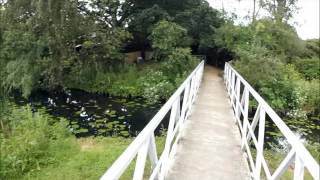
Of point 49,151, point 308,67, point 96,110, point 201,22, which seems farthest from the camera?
point 201,22

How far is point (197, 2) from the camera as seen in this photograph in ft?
74.2

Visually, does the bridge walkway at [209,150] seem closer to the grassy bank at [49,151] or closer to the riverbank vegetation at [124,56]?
the grassy bank at [49,151]

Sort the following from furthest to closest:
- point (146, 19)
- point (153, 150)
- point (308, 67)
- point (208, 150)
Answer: point (308, 67) < point (146, 19) < point (208, 150) < point (153, 150)

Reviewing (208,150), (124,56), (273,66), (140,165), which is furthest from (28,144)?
(124,56)

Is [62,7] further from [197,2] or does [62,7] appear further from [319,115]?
[319,115]

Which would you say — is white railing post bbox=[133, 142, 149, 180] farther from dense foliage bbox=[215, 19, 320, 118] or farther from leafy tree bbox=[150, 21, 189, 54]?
leafy tree bbox=[150, 21, 189, 54]

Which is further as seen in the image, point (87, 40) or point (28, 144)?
point (87, 40)

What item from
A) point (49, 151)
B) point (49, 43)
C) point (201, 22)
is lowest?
point (49, 151)

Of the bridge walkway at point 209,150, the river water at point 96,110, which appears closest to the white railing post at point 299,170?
the bridge walkway at point 209,150

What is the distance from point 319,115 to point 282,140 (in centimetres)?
437

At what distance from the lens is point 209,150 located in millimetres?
5711

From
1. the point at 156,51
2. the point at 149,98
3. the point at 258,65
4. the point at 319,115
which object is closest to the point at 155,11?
the point at 156,51

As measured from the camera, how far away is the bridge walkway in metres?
4.75

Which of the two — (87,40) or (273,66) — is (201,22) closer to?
(87,40)
